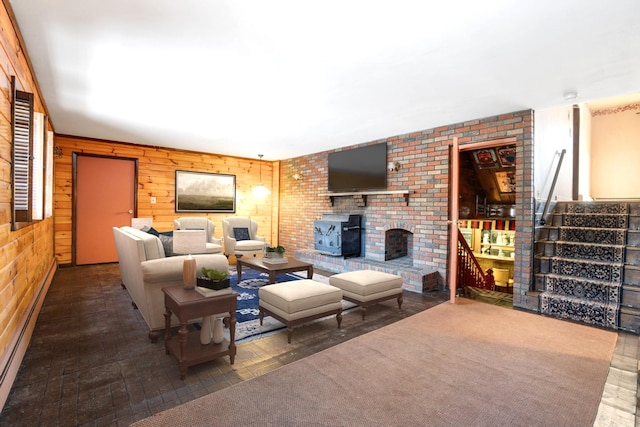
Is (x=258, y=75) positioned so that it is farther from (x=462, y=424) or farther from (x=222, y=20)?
(x=462, y=424)

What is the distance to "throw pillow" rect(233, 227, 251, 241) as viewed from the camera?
21.0ft

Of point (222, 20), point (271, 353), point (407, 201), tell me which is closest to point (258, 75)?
point (222, 20)

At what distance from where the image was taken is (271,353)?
2484 millimetres

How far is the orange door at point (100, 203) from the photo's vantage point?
5.76 metres

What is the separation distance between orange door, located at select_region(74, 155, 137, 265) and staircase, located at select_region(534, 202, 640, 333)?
7.00 m

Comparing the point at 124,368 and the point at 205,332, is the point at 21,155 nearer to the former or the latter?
the point at 124,368

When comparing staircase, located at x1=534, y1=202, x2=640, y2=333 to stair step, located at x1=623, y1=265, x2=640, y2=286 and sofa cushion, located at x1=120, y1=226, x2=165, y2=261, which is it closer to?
stair step, located at x1=623, y1=265, x2=640, y2=286

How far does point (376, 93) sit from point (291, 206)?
14.9ft

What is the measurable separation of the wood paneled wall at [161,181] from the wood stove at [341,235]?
2.50m

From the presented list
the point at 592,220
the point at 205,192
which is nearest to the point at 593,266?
the point at 592,220

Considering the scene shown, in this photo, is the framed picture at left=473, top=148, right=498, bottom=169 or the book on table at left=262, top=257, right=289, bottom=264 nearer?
the book on table at left=262, top=257, right=289, bottom=264

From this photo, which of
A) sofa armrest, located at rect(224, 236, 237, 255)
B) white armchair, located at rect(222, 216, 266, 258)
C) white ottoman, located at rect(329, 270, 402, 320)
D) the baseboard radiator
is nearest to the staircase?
white ottoman, located at rect(329, 270, 402, 320)

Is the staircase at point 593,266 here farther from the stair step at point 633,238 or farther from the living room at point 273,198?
the living room at point 273,198

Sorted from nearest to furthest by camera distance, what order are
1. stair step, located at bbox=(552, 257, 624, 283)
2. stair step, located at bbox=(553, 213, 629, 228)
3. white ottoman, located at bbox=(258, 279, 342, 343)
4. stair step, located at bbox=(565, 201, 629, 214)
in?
white ottoman, located at bbox=(258, 279, 342, 343) < stair step, located at bbox=(552, 257, 624, 283) < stair step, located at bbox=(553, 213, 629, 228) < stair step, located at bbox=(565, 201, 629, 214)
